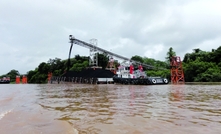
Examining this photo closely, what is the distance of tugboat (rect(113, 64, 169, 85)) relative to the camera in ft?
93.0

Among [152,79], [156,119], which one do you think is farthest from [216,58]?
[156,119]

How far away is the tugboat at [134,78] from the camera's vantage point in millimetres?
28359

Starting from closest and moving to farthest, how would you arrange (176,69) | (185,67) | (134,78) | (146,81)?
1. (146,81)
2. (134,78)
3. (176,69)
4. (185,67)

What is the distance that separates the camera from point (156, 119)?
4.95 m

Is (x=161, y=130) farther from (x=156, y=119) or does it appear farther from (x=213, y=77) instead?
(x=213, y=77)

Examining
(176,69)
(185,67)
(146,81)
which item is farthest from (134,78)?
(185,67)

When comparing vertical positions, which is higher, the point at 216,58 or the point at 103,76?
the point at 216,58

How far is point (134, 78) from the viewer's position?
102 feet

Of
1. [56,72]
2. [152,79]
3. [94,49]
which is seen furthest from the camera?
[56,72]

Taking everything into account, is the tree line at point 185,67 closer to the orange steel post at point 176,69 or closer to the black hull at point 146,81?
the orange steel post at point 176,69

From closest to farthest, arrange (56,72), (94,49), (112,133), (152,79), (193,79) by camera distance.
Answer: (112,133)
(152,79)
(193,79)
(94,49)
(56,72)

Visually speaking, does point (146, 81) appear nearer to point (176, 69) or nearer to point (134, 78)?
point (134, 78)

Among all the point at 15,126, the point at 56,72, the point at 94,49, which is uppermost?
the point at 94,49

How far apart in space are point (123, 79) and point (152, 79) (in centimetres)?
573
